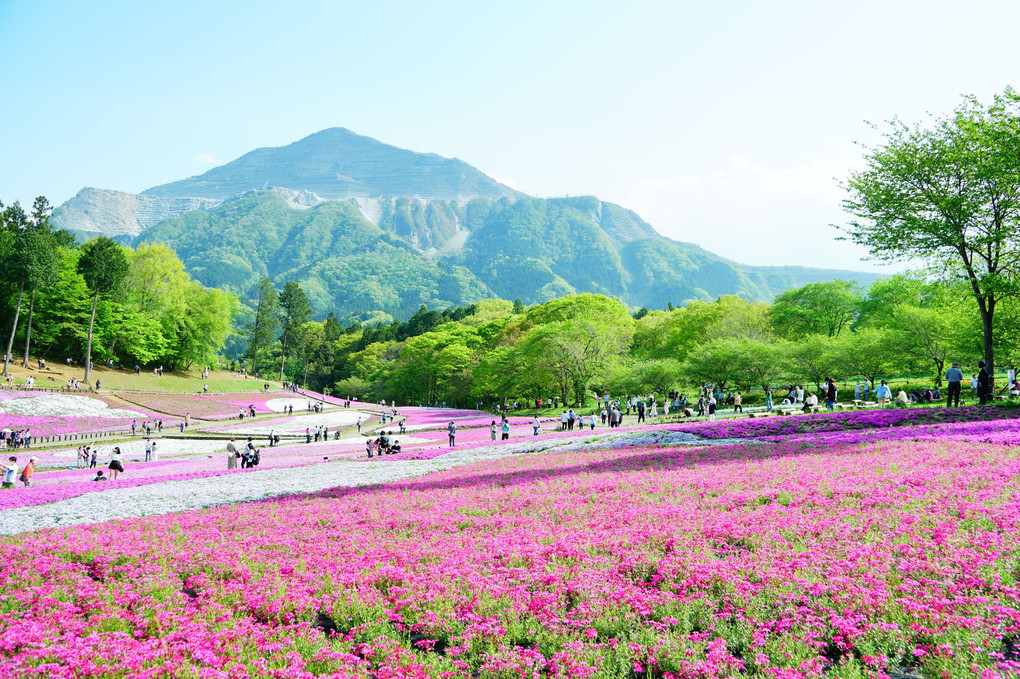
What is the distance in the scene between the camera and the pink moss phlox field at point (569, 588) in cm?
597

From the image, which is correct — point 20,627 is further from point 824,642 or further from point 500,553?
point 824,642

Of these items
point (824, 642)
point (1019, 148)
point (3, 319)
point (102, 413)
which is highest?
point (1019, 148)

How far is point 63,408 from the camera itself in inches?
2103

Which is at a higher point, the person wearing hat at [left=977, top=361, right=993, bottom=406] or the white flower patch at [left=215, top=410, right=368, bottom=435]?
the person wearing hat at [left=977, top=361, right=993, bottom=406]

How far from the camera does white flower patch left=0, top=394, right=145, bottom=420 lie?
50344 millimetres

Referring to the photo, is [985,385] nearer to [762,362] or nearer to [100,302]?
[762,362]

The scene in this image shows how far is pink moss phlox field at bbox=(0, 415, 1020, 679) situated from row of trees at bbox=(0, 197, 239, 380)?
2731 inches

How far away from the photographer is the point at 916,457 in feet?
50.4

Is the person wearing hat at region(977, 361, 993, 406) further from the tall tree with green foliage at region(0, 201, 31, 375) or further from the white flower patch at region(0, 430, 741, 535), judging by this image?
the tall tree with green foliage at region(0, 201, 31, 375)

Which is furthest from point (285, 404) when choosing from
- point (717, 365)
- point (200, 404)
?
point (717, 365)

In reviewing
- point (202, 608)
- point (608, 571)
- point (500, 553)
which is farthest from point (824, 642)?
point (202, 608)

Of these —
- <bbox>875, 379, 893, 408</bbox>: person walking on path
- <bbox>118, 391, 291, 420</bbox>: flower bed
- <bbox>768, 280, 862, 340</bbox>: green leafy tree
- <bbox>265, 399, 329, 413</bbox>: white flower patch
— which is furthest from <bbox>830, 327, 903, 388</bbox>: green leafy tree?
<bbox>265, 399, 329, 413</bbox>: white flower patch

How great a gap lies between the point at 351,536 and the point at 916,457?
1461cm

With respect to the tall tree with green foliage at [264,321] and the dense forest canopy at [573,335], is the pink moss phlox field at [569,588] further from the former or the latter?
the tall tree with green foliage at [264,321]
